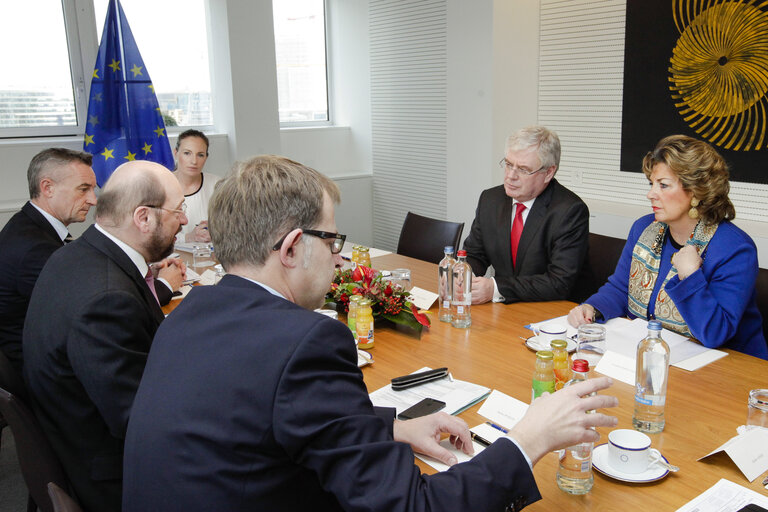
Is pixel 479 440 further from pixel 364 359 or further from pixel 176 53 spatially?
pixel 176 53

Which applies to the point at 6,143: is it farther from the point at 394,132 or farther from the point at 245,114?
the point at 394,132

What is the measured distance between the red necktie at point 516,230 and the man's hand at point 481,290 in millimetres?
534

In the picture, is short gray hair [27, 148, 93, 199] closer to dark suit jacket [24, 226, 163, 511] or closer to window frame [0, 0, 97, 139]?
dark suit jacket [24, 226, 163, 511]

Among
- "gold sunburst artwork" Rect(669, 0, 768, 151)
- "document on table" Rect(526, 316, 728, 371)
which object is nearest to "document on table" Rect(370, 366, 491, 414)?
"document on table" Rect(526, 316, 728, 371)

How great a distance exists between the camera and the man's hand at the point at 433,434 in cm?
147

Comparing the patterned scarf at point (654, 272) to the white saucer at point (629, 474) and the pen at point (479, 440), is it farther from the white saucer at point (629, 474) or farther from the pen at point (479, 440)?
the pen at point (479, 440)

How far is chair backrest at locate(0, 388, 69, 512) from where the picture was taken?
151 cm

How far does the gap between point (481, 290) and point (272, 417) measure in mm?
1707

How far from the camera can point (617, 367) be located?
77.2 inches

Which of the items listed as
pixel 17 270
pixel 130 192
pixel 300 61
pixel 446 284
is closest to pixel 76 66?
pixel 300 61

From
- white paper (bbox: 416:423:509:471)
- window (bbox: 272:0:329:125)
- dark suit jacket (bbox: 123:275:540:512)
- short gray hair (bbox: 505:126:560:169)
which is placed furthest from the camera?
window (bbox: 272:0:329:125)

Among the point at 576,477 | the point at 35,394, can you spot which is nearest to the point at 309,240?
the point at 576,477

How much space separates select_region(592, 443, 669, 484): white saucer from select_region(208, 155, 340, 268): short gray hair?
2.78 ft

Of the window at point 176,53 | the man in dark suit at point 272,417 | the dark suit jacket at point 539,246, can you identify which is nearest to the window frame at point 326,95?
the window at point 176,53
